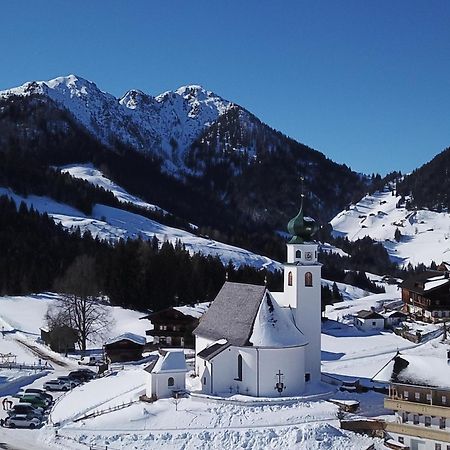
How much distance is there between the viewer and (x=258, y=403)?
1644 inches

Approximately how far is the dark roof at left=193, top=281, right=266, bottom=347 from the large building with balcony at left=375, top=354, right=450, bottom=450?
10343mm

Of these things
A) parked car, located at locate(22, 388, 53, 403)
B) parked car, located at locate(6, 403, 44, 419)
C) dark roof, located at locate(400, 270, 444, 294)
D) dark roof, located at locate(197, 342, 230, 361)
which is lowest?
parked car, located at locate(6, 403, 44, 419)

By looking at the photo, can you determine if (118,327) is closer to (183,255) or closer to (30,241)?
(183,255)

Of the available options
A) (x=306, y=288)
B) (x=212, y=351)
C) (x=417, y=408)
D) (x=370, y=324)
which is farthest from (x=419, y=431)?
(x=370, y=324)

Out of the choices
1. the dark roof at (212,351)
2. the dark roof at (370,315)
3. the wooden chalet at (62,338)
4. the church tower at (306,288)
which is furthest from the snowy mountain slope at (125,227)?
the dark roof at (212,351)

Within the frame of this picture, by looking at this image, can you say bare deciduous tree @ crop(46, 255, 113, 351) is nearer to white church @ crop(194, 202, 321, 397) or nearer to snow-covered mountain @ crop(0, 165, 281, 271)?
white church @ crop(194, 202, 321, 397)

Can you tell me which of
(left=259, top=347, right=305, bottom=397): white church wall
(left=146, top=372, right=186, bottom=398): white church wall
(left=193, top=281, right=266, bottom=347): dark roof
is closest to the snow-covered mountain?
(left=193, top=281, right=266, bottom=347): dark roof

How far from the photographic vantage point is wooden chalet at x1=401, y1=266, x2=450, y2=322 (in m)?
83.1

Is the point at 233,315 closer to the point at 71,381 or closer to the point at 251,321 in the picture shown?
the point at 251,321

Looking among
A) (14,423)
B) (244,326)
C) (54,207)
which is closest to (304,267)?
(244,326)

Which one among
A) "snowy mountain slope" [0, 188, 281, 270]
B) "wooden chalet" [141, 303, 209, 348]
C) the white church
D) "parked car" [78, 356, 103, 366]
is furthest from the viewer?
"snowy mountain slope" [0, 188, 281, 270]

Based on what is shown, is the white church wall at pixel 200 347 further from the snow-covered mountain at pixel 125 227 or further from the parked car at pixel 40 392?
the snow-covered mountain at pixel 125 227

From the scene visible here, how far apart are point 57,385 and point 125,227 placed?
9495cm

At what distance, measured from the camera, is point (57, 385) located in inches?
2058
